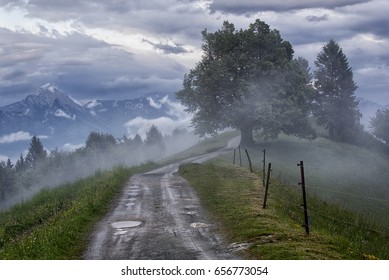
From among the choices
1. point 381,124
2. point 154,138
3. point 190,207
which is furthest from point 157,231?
point 154,138

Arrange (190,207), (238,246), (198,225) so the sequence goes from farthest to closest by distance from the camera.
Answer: (190,207)
(198,225)
(238,246)

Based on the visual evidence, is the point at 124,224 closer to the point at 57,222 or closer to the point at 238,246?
the point at 57,222

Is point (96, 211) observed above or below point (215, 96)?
below

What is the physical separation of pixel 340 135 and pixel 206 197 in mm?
66160

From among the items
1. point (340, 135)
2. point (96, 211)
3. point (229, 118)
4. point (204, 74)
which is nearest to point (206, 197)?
point (96, 211)

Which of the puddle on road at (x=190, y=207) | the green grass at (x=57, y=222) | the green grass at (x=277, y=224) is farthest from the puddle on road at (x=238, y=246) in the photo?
the puddle on road at (x=190, y=207)

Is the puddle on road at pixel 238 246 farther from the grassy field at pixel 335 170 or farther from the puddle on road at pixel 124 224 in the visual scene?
the grassy field at pixel 335 170

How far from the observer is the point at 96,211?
75.0 feet

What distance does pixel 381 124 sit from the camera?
337 feet

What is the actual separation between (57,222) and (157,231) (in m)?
5.34

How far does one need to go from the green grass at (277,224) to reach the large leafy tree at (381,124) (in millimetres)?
75326

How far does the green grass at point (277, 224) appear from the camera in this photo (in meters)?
14.3
